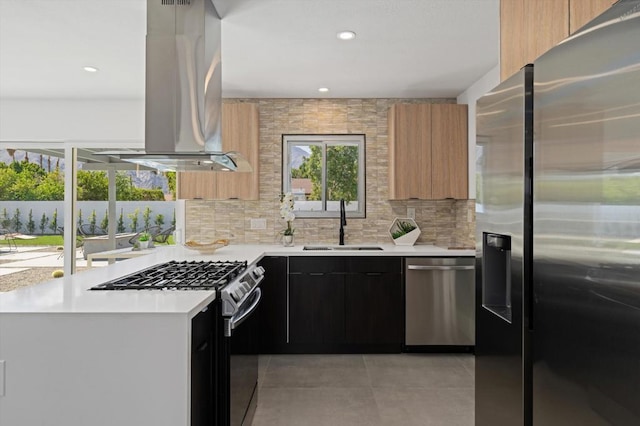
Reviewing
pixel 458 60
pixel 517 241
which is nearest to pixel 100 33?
pixel 458 60

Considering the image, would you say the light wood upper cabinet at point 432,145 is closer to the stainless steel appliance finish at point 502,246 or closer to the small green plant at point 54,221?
the stainless steel appliance finish at point 502,246

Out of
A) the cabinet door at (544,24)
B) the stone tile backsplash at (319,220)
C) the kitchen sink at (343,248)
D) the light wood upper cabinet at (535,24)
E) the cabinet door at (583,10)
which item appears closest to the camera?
the cabinet door at (583,10)

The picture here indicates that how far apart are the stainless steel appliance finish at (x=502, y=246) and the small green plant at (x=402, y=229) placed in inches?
95.2

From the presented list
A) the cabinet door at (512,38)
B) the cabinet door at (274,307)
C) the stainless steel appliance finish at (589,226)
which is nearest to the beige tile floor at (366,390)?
the cabinet door at (274,307)

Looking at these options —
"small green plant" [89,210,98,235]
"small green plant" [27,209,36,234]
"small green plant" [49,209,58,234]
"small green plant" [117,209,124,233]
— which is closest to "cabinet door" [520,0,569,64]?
"small green plant" [117,209,124,233]

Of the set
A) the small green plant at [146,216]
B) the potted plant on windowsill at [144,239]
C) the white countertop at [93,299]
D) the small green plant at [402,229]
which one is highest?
the small green plant at [146,216]

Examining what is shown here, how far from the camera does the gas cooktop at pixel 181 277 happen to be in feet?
6.46

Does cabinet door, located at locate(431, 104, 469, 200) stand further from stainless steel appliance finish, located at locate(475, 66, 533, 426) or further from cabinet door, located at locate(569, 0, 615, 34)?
cabinet door, located at locate(569, 0, 615, 34)

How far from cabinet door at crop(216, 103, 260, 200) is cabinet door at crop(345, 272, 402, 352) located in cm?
140

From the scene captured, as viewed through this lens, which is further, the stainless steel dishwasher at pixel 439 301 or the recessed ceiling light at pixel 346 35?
the stainless steel dishwasher at pixel 439 301

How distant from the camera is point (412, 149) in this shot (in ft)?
14.3

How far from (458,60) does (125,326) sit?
322 centimetres

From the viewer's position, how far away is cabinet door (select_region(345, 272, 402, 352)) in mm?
3934

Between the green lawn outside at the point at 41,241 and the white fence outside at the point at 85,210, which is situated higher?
the white fence outside at the point at 85,210
